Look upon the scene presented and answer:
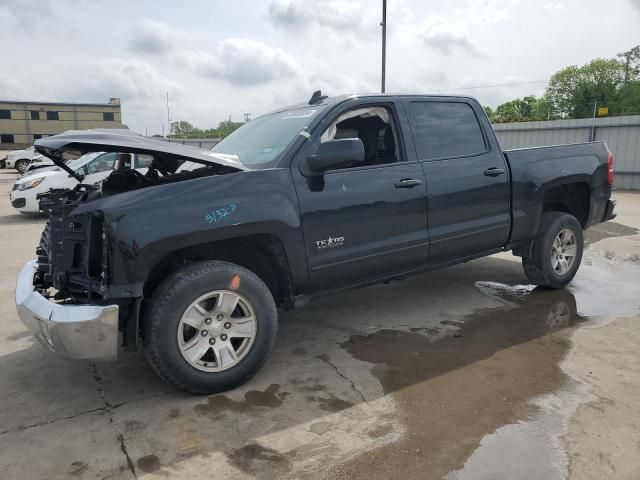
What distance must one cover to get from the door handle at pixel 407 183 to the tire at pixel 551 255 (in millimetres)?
1802

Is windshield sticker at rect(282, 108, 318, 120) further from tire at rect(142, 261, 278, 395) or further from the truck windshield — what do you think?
tire at rect(142, 261, 278, 395)

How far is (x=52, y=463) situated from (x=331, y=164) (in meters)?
2.34

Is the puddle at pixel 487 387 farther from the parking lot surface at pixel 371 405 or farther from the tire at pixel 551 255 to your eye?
the tire at pixel 551 255

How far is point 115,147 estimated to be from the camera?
303 cm

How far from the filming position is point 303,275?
3594 millimetres

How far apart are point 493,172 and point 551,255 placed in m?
1.23

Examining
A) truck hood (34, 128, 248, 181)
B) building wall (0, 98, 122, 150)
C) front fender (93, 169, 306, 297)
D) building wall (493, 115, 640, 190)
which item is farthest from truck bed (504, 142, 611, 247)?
building wall (0, 98, 122, 150)

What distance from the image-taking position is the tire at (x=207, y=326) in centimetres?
303

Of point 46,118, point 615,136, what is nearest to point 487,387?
point 615,136

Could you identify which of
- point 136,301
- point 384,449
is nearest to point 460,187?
point 384,449

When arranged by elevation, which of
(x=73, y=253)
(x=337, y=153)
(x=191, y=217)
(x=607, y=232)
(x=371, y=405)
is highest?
(x=337, y=153)

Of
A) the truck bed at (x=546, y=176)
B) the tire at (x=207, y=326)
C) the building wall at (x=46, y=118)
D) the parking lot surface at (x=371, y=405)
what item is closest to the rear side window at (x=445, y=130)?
the truck bed at (x=546, y=176)

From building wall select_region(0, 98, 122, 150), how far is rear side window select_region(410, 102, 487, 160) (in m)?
70.7

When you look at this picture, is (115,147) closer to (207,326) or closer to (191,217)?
(191,217)
